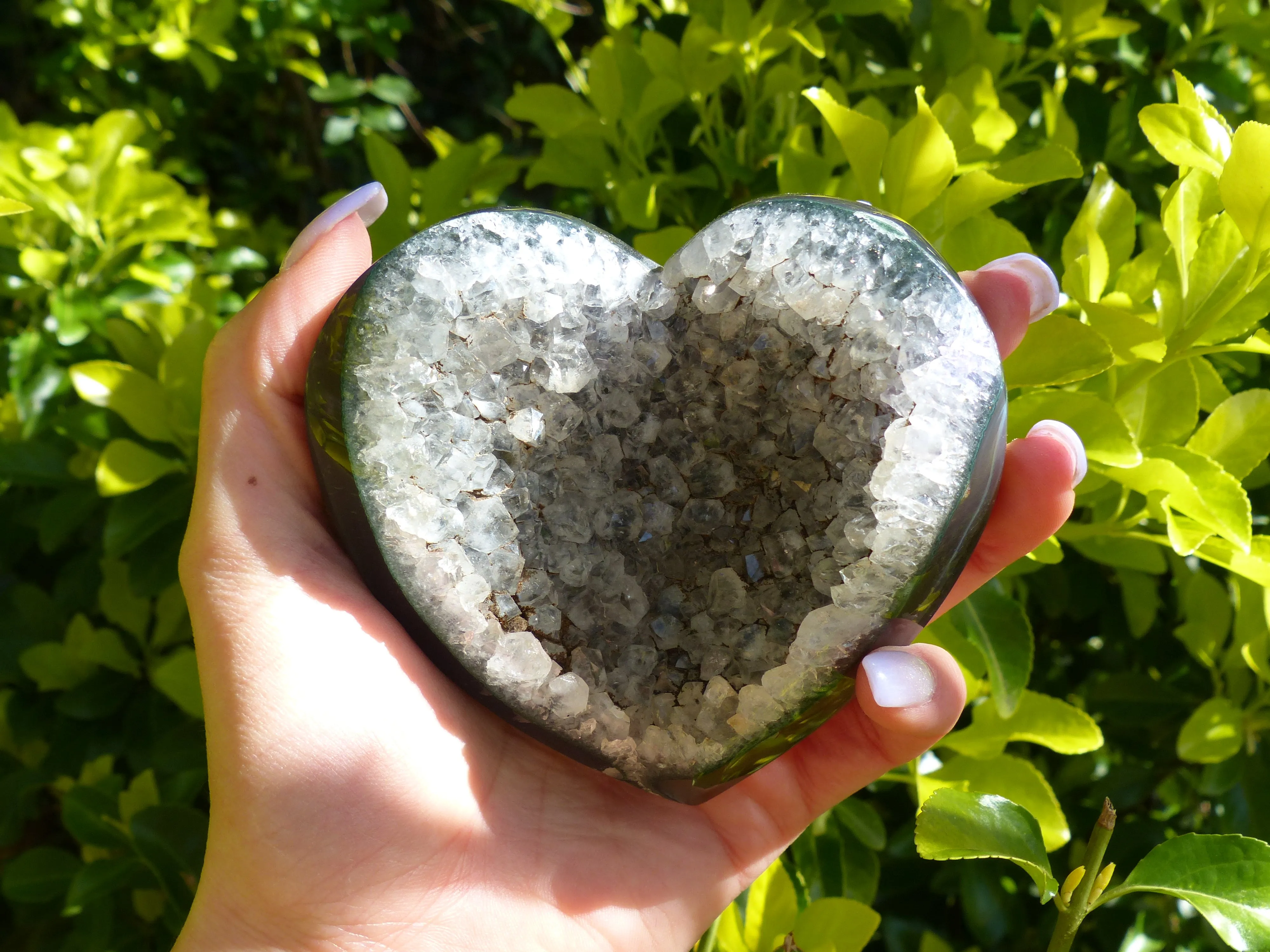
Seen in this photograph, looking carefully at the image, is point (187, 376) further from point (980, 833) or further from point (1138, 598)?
point (1138, 598)

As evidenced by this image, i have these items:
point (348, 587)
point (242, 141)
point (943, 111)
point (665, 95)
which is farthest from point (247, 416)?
point (242, 141)

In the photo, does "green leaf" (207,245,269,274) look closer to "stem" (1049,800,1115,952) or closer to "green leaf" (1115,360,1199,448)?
"green leaf" (1115,360,1199,448)

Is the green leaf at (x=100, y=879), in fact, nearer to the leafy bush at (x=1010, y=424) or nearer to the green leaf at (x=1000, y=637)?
the leafy bush at (x=1010, y=424)

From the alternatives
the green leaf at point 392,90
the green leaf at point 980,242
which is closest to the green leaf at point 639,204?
the green leaf at point 980,242

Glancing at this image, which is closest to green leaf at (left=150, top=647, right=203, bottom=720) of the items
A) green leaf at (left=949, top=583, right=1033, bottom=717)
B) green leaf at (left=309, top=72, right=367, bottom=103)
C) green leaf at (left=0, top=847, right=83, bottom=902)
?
green leaf at (left=0, top=847, right=83, bottom=902)

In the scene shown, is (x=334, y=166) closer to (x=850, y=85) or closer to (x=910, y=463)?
(x=850, y=85)
